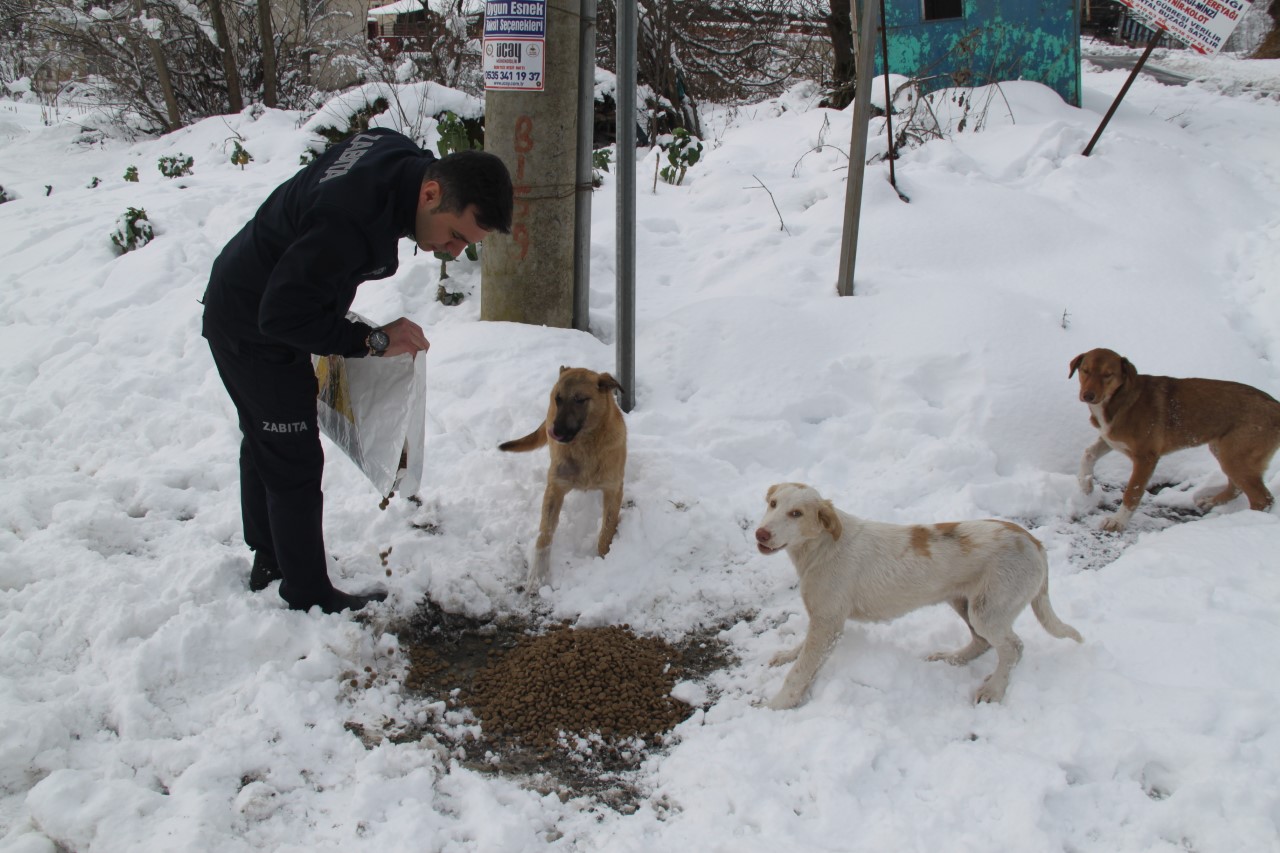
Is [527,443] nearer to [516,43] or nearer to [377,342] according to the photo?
[377,342]

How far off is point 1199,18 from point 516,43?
610 cm

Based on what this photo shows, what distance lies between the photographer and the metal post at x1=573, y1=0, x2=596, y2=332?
205 inches

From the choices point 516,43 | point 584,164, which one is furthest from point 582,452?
point 516,43

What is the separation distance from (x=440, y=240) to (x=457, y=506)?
5.79 feet

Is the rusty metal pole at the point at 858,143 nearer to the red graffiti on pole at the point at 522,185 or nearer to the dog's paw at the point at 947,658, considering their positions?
the red graffiti on pole at the point at 522,185

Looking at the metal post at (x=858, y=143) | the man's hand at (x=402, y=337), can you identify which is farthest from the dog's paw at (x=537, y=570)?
the metal post at (x=858, y=143)

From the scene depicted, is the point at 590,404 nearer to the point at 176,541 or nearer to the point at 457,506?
the point at 457,506

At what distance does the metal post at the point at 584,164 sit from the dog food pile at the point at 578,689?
2769mm

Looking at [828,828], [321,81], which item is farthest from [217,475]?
[321,81]

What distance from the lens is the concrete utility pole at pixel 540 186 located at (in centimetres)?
516

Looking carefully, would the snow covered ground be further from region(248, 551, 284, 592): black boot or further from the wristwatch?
the wristwatch

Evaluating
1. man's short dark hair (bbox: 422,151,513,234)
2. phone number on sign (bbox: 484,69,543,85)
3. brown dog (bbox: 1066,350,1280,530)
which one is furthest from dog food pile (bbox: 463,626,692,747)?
phone number on sign (bbox: 484,69,543,85)

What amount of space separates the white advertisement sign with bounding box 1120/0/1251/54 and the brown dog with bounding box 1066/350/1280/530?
4.35m

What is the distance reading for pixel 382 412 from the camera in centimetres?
362
